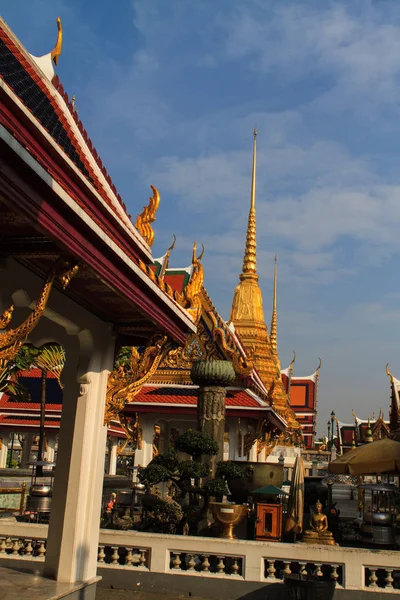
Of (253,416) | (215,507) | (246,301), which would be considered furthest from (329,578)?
(246,301)

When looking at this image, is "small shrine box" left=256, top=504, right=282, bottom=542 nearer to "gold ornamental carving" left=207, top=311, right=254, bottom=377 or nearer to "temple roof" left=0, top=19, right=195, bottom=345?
"temple roof" left=0, top=19, right=195, bottom=345

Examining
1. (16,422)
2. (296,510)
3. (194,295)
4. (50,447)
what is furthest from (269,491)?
(50,447)

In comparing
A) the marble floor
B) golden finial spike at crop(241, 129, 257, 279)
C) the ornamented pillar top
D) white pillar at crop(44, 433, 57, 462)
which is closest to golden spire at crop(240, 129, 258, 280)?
golden finial spike at crop(241, 129, 257, 279)

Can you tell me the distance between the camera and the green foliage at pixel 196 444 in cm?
1153

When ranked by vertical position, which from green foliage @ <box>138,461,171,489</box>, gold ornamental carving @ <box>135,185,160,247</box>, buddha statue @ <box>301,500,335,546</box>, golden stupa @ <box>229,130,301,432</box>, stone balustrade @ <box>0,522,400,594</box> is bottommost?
stone balustrade @ <box>0,522,400,594</box>

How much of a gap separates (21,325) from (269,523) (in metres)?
7.71

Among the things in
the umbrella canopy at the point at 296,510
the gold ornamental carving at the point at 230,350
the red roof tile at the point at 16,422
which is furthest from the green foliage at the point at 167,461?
the red roof tile at the point at 16,422

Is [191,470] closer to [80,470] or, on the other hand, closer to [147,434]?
[80,470]

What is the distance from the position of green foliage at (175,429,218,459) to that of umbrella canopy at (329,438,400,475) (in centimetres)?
373

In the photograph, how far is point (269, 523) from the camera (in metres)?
11.4

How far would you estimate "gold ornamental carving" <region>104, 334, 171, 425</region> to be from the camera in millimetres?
8734

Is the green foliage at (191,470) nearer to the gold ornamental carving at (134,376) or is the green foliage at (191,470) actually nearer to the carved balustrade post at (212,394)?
the gold ornamental carving at (134,376)

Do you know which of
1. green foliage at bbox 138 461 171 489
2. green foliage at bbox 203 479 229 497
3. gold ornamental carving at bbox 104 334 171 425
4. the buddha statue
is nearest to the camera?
gold ornamental carving at bbox 104 334 171 425

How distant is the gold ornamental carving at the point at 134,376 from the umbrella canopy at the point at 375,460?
645 cm
